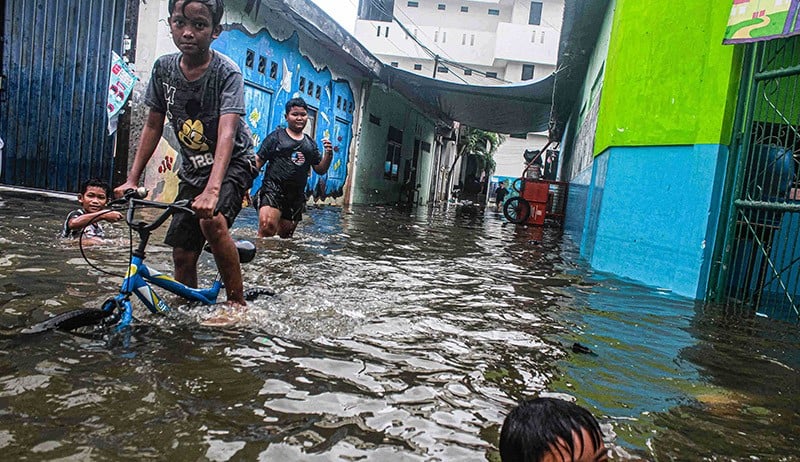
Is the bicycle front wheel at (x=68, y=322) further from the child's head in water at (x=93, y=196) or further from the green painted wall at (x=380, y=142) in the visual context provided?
the green painted wall at (x=380, y=142)

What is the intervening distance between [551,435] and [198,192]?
2677mm

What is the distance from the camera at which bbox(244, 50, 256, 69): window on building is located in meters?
11.4

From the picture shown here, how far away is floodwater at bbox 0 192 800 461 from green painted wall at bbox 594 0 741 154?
1.86 metres

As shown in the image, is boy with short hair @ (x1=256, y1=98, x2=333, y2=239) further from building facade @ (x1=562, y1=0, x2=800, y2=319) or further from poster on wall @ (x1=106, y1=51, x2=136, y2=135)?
poster on wall @ (x1=106, y1=51, x2=136, y2=135)

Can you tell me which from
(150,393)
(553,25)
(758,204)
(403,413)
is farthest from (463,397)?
(553,25)

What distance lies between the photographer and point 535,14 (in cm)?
4956

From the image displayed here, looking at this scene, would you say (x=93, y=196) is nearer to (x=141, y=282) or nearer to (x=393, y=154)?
(x=141, y=282)

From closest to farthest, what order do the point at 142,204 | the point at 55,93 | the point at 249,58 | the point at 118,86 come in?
1. the point at 142,204
2. the point at 118,86
3. the point at 55,93
4. the point at 249,58

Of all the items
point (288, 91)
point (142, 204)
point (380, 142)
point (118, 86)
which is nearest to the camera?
point (142, 204)

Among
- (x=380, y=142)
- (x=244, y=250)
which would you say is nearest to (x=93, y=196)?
(x=244, y=250)

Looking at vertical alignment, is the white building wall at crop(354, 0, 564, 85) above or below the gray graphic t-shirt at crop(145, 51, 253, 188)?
above

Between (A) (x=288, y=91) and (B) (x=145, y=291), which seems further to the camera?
(A) (x=288, y=91)

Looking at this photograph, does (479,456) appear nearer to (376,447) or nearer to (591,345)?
(376,447)

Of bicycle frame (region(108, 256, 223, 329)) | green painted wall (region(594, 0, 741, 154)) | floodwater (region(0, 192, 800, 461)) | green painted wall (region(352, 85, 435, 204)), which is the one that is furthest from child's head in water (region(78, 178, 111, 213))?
green painted wall (region(352, 85, 435, 204))
